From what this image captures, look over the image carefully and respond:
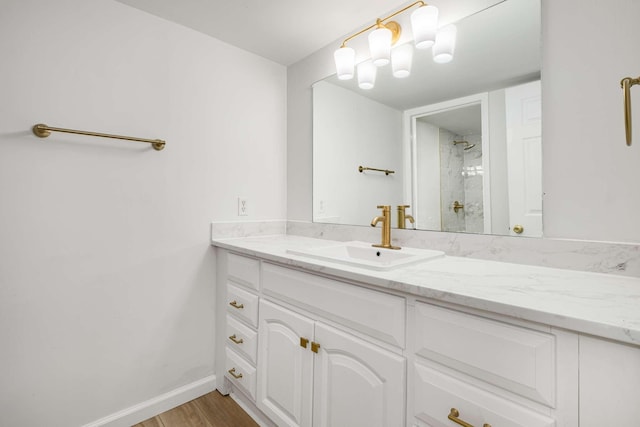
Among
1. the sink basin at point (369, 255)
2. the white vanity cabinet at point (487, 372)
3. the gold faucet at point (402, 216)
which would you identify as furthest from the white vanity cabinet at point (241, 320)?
the white vanity cabinet at point (487, 372)

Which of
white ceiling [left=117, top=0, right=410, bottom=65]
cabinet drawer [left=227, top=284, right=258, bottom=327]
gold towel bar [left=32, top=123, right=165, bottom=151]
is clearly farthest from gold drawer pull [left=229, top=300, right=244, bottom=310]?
white ceiling [left=117, top=0, right=410, bottom=65]

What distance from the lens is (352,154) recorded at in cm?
181

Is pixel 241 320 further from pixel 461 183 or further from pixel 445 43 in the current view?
Answer: pixel 445 43

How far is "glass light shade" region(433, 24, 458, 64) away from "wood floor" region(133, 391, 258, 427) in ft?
6.39

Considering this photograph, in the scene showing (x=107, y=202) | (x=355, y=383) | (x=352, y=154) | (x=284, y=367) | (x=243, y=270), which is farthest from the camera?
(x=352, y=154)

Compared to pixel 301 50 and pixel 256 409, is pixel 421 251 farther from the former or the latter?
pixel 301 50

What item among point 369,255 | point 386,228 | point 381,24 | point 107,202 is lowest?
point 369,255

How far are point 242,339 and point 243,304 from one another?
0.60 feet

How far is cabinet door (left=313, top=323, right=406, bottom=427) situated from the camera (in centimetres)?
90

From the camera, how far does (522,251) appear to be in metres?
1.15

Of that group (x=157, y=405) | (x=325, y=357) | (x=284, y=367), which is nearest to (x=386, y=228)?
(x=325, y=357)

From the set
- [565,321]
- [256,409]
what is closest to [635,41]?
[565,321]

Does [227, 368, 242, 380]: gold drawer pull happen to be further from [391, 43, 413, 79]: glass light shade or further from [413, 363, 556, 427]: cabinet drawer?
[391, 43, 413, 79]: glass light shade

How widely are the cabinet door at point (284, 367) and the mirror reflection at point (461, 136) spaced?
0.72 metres
